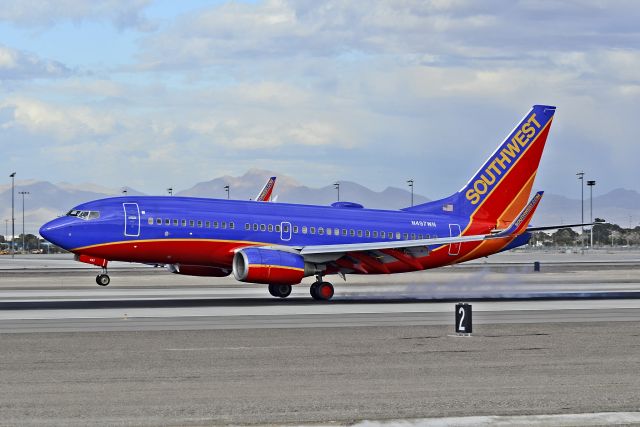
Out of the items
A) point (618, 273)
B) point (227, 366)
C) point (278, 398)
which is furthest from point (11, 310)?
point (618, 273)

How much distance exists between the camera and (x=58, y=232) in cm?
4325

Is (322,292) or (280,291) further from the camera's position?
(280,291)

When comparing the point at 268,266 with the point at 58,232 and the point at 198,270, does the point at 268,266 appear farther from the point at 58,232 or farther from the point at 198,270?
the point at 58,232

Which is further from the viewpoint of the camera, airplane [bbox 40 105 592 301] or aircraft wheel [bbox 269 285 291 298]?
aircraft wheel [bbox 269 285 291 298]

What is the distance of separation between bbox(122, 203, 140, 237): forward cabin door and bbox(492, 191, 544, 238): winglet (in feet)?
53.1

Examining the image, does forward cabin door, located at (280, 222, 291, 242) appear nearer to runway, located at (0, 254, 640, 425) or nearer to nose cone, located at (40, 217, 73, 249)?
runway, located at (0, 254, 640, 425)

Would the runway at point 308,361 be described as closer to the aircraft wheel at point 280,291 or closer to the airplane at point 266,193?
the aircraft wheel at point 280,291

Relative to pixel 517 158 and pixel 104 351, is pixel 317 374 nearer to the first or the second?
pixel 104 351

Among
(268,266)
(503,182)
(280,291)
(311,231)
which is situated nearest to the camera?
(268,266)

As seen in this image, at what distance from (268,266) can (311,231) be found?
5018 mm

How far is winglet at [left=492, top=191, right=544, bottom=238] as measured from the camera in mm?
46844

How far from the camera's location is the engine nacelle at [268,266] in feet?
140

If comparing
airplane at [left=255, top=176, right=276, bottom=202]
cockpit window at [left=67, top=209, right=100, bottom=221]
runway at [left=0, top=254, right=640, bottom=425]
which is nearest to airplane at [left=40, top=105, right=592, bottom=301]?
cockpit window at [left=67, top=209, right=100, bottom=221]

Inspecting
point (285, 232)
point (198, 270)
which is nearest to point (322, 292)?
point (285, 232)
